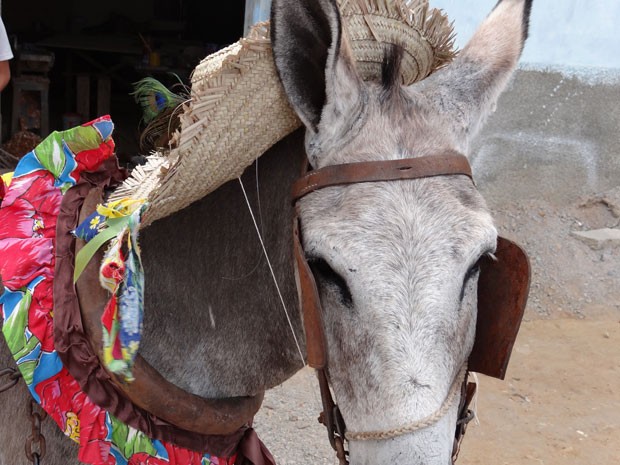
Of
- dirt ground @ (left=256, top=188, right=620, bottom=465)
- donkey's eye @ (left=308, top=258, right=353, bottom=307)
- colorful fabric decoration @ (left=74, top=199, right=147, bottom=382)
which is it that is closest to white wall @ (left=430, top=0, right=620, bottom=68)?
dirt ground @ (left=256, top=188, right=620, bottom=465)

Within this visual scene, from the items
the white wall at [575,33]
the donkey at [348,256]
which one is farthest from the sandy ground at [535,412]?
the white wall at [575,33]

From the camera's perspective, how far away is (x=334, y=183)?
1.33 m

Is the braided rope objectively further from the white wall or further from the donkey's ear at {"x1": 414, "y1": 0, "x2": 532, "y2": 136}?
the white wall

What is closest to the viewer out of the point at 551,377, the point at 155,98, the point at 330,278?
the point at 330,278

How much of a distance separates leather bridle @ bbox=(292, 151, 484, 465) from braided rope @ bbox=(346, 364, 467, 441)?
107mm

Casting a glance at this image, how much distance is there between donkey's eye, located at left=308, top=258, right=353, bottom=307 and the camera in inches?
49.6

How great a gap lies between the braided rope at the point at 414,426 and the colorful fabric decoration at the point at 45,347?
1.82 feet

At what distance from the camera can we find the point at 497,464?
348 centimetres

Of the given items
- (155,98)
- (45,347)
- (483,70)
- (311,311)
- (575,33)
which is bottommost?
(45,347)

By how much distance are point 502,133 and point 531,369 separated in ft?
7.42

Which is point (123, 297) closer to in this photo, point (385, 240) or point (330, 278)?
point (330, 278)

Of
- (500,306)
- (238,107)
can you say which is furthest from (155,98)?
(500,306)

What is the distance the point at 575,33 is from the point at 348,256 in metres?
5.24

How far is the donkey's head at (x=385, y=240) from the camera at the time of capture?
1184mm
